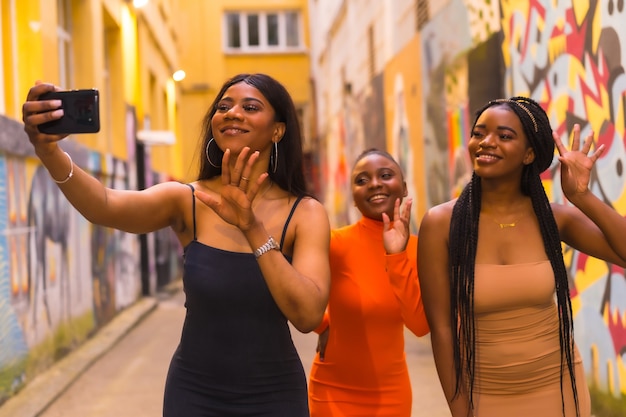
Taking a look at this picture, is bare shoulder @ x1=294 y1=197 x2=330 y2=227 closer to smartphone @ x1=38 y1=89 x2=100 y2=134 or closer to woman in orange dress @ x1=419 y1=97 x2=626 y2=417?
woman in orange dress @ x1=419 y1=97 x2=626 y2=417

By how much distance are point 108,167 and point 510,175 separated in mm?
9415

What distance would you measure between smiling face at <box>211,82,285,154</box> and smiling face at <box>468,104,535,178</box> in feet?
2.41

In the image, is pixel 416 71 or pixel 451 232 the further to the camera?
pixel 416 71

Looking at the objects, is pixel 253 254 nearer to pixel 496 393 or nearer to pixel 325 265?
pixel 325 265

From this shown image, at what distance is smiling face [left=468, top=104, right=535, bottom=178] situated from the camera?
10.2ft

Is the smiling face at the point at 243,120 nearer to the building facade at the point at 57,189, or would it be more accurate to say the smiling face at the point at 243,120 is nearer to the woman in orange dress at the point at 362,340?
the woman in orange dress at the point at 362,340

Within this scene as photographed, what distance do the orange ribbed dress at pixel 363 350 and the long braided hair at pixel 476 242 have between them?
588mm

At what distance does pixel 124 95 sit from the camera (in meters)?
13.7

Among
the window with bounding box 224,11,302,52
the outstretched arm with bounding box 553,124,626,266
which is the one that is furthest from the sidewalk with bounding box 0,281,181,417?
the window with bounding box 224,11,302,52

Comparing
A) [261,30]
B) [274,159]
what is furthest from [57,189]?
[261,30]

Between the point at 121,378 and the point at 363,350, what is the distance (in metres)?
4.99

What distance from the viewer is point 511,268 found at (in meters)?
3.08

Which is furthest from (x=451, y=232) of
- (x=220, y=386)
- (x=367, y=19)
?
(x=367, y=19)

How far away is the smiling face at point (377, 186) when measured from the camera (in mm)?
3990
